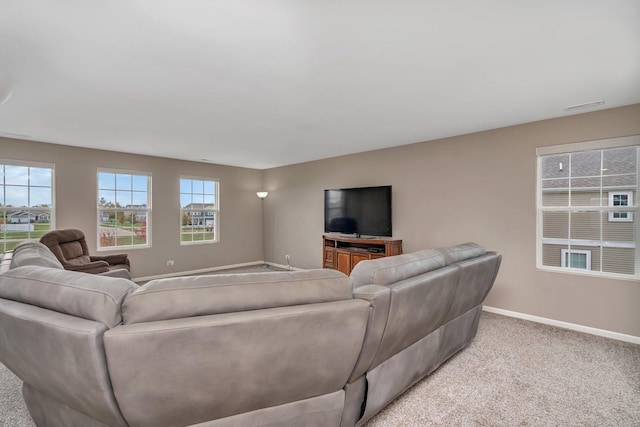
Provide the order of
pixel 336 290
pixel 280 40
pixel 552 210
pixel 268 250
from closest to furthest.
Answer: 1. pixel 336 290
2. pixel 280 40
3. pixel 552 210
4. pixel 268 250

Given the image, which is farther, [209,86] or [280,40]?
[209,86]

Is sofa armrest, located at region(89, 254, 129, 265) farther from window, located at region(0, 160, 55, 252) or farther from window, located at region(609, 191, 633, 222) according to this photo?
window, located at region(609, 191, 633, 222)

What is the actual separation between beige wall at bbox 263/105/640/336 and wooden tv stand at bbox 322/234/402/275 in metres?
0.35

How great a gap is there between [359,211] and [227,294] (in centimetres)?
428

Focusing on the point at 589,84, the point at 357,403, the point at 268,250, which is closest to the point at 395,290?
the point at 357,403

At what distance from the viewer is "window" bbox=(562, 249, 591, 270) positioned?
3.43 metres

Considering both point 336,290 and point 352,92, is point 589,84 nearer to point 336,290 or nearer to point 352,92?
point 352,92

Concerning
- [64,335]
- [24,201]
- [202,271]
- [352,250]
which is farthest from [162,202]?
[64,335]

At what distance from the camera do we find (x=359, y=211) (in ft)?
17.7

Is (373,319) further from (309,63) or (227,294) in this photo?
(309,63)

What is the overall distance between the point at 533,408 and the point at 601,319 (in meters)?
2.01

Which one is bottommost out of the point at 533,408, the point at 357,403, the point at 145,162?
the point at 533,408

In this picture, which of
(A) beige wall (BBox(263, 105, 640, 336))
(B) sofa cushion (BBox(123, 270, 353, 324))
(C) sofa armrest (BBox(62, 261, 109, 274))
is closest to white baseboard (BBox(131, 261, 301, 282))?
(C) sofa armrest (BBox(62, 261, 109, 274))

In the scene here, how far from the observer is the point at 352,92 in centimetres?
286
